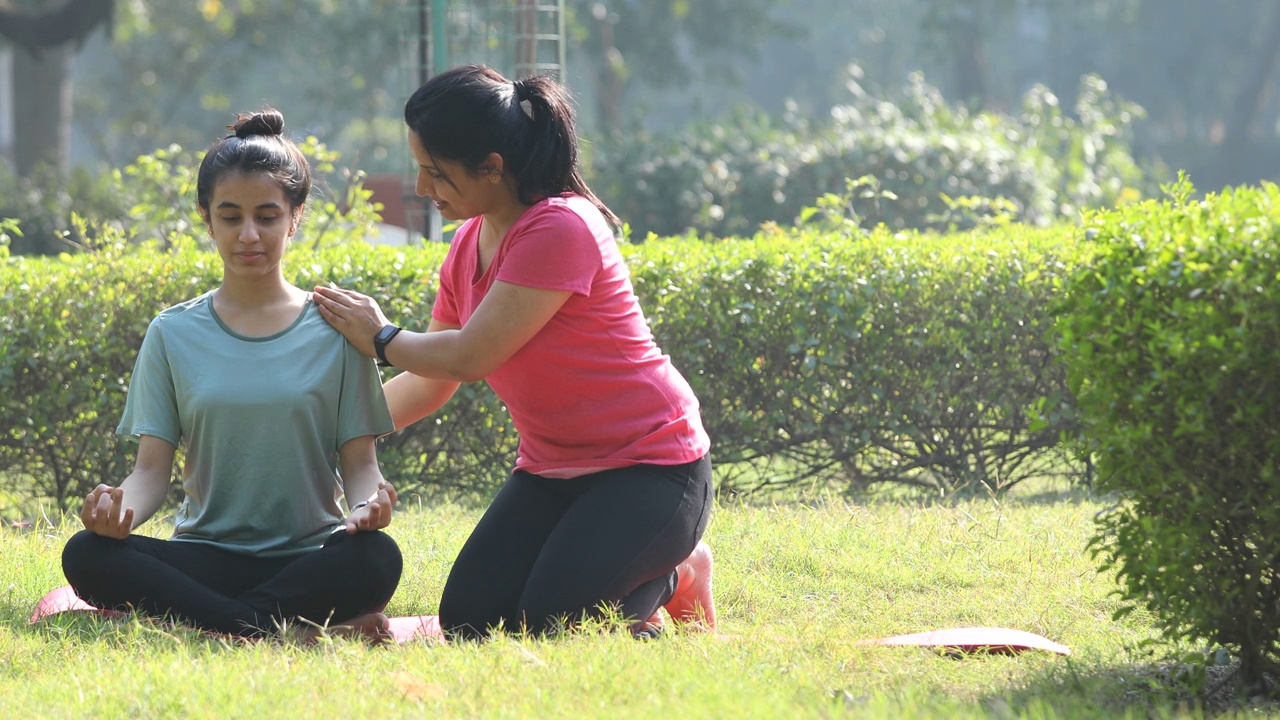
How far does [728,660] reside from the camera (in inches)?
127

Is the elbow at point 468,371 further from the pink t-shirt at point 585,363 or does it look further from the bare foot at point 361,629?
the bare foot at point 361,629

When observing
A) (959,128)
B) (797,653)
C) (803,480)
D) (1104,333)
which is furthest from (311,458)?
(959,128)

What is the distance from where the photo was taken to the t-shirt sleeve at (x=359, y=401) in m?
3.75

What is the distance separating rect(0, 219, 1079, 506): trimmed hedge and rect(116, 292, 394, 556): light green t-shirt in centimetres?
213

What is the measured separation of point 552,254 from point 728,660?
1.08 meters

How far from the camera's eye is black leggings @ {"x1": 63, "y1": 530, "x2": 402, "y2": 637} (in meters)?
3.57

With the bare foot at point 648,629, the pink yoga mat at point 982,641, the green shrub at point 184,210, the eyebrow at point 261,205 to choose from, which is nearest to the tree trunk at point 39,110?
the green shrub at point 184,210

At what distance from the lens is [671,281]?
6.11 meters

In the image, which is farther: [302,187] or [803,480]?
[803,480]

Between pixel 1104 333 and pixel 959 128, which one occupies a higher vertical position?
pixel 959 128

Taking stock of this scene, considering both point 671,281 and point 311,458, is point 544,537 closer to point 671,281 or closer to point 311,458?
point 311,458

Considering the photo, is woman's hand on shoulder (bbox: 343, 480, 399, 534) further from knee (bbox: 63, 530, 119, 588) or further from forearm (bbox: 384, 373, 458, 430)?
knee (bbox: 63, 530, 119, 588)

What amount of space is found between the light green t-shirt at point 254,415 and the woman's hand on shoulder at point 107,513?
221 mm

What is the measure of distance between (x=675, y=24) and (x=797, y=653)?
2407 cm
